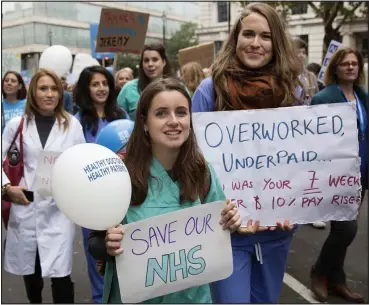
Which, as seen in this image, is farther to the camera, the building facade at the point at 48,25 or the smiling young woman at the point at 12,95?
the building facade at the point at 48,25

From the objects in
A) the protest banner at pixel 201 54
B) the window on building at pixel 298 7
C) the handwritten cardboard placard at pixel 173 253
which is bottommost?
the handwritten cardboard placard at pixel 173 253

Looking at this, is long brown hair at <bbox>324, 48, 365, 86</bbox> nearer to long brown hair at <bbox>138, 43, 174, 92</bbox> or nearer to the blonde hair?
long brown hair at <bbox>138, 43, 174, 92</bbox>

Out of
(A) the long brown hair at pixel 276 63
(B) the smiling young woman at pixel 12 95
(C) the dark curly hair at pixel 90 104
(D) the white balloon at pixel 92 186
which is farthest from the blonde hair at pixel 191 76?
(D) the white balloon at pixel 92 186

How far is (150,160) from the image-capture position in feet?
6.56

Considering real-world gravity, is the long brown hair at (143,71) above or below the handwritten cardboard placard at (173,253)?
above

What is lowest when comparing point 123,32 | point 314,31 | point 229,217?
point 229,217

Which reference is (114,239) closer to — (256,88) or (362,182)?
(256,88)

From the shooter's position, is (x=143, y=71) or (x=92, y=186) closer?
(x=92, y=186)

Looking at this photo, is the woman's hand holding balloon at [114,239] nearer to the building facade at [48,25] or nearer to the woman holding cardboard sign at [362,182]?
the woman holding cardboard sign at [362,182]

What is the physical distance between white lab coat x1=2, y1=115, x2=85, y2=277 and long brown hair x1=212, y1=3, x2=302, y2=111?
4.38ft

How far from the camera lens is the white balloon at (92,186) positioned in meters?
1.69

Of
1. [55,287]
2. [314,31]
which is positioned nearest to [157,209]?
[55,287]

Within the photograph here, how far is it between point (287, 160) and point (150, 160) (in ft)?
2.32

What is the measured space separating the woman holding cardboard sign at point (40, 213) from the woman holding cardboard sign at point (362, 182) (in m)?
1.81
